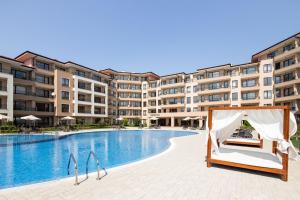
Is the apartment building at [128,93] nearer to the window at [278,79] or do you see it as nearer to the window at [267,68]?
the window at [267,68]

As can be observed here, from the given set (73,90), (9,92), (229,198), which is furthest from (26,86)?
(229,198)

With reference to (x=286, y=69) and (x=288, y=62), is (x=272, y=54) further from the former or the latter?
(x=286, y=69)

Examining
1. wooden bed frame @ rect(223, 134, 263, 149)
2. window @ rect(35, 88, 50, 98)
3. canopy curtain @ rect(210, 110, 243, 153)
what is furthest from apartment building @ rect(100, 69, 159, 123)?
canopy curtain @ rect(210, 110, 243, 153)

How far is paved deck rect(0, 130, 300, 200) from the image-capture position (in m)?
5.96

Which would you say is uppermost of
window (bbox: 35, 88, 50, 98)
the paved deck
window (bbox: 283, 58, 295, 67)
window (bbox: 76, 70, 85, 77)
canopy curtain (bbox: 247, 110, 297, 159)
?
window (bbox: 283, 58, 295, 67)

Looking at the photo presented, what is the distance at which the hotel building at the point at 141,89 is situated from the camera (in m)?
36.7

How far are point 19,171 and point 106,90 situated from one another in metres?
45.2

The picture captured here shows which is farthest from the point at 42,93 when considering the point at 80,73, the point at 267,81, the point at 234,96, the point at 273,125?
the point at 267,81

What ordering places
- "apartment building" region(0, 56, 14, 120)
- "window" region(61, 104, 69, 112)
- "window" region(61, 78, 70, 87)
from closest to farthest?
"apartment building" region(0, 56, 14, 120) < "window" region(61, 104, 69, 112) < "window" region(61, 78, 70, 87)

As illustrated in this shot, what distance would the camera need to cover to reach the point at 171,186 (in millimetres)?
6812

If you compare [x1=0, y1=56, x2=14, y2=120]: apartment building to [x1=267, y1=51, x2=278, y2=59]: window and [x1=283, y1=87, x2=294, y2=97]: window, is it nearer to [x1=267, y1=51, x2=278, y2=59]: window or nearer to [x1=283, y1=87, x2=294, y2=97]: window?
[x1=283, y1=87, x2=294, y2=97]: window

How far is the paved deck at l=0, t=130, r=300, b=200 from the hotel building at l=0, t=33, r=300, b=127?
32.4m

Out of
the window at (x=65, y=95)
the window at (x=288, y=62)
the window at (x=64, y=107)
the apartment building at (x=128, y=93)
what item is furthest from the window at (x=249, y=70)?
the window at (x=64, y=107)

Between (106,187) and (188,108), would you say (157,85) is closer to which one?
(188,108)
